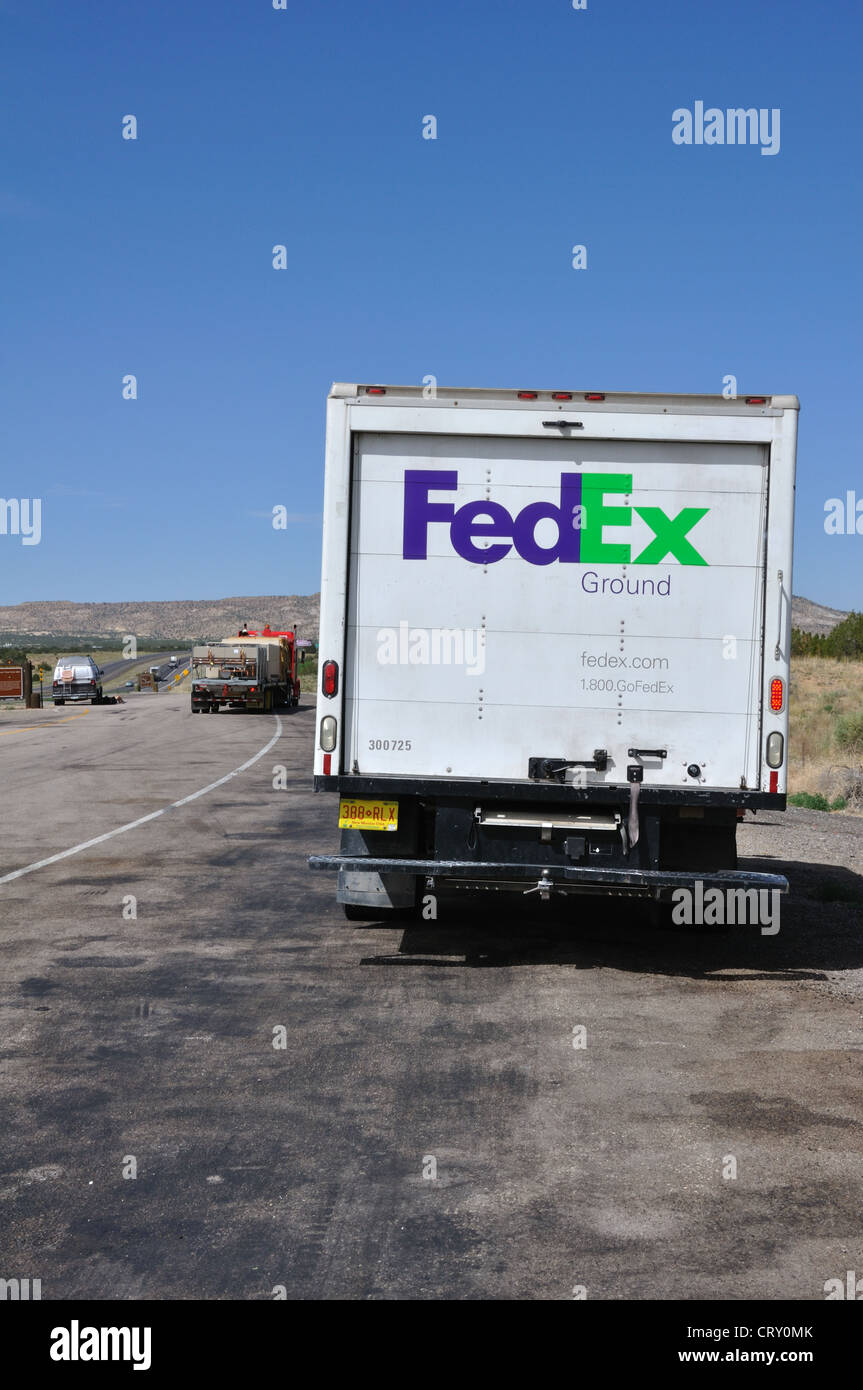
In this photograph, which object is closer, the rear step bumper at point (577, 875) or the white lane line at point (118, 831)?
the rear step bumper at point (577, 875)

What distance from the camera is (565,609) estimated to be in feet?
28.5

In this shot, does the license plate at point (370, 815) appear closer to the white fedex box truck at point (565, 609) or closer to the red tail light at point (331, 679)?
the white fedex box truck at point (565, 609)

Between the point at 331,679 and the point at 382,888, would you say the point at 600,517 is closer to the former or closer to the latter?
the point at 331,679

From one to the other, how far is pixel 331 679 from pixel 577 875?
1.99 m

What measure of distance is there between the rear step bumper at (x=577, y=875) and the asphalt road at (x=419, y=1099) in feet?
2.03

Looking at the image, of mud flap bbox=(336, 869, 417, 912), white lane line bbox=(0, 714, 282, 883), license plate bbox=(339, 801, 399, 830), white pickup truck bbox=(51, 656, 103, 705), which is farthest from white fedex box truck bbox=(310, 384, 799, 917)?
white pickup truck bbox=(51, 656, 103, 705)

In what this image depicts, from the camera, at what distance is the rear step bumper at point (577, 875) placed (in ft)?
27.6

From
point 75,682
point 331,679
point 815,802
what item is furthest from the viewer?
point 75,682

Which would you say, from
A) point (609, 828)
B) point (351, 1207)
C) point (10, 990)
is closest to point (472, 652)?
point (609, 828)

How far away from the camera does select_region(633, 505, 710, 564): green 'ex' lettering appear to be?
8625 millimetres

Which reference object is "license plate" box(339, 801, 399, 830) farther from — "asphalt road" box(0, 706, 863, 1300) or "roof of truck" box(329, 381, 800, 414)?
"roof of truck" box(329, 381, 800, 414)

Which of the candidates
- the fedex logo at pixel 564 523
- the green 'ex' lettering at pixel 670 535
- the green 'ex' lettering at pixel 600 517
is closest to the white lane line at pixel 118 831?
the fedex logo at pixel 564 523

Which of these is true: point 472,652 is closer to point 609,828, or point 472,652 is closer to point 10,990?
point 609,828

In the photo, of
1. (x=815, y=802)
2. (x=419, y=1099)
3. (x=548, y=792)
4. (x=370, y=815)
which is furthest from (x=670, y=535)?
(x=815, y=802)
